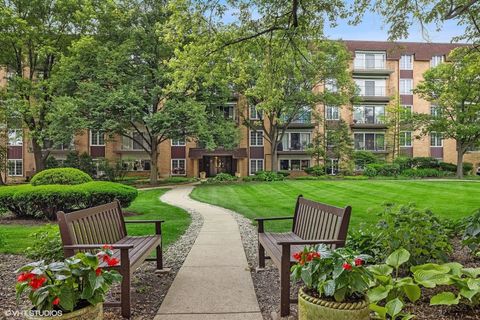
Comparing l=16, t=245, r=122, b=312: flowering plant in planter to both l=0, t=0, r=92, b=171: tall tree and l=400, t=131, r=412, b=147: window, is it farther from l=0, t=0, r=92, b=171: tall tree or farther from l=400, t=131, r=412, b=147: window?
l=400, t=131, r=412, b=147: window

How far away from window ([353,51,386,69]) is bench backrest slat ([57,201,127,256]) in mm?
38641

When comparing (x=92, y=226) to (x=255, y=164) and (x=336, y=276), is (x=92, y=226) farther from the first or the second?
(x=255, y=164)

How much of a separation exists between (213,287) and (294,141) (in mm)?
34904

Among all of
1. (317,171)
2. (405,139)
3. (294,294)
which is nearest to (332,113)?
(405,139)

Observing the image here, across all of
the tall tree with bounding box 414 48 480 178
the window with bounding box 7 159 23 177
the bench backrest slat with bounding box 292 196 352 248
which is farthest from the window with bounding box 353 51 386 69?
the bench backrest slat with bounding box 292 196 352 248

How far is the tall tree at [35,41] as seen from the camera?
24.0 meters

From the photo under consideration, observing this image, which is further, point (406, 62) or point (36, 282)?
point (406, 62)

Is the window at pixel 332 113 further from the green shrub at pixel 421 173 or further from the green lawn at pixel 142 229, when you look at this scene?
the green lawn at pixel 142 229

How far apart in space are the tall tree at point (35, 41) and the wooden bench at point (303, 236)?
21.6 meters

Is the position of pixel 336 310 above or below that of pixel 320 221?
below

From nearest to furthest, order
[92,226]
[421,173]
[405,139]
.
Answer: [92,226] < [421,173] < [405,139]

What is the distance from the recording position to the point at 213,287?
476 cm

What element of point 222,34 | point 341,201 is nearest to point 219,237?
point 222,34

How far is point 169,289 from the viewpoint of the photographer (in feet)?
15.6
